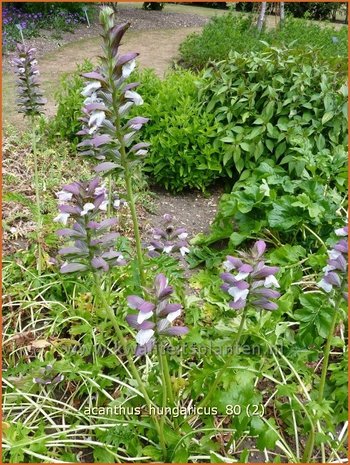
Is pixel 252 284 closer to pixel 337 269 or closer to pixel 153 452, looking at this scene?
pixel 337 269

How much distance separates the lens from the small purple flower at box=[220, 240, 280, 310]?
1.64m

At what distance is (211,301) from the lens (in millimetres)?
2709

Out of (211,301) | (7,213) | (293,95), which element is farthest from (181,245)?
(293,95)

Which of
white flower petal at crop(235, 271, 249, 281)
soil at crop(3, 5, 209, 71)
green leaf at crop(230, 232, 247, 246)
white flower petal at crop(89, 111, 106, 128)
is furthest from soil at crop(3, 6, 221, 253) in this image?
white flower petal at crop(235, 271, 249, 281)

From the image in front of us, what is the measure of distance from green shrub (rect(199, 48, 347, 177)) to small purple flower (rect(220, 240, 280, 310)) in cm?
265

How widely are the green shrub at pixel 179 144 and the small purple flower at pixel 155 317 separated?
9.46 ft

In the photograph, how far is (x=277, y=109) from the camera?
4.50 m

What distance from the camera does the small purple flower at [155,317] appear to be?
1.56 metres

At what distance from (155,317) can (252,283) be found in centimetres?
33

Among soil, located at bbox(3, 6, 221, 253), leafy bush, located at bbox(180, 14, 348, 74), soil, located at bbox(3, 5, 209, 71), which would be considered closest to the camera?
soil, located at bbox(3, 6, 221, 253)

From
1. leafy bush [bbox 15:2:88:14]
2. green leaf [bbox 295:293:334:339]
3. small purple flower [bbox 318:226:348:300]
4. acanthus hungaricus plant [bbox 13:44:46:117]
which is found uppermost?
leafy bush [bbox 15:2:88:14]

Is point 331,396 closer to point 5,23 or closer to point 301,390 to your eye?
point 301,390

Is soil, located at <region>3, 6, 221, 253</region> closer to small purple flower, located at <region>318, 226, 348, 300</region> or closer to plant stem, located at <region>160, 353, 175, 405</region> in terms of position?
plant stem, located at <region>160, 353, 175, 405</region>

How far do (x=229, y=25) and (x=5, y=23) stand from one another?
4.87 meters
